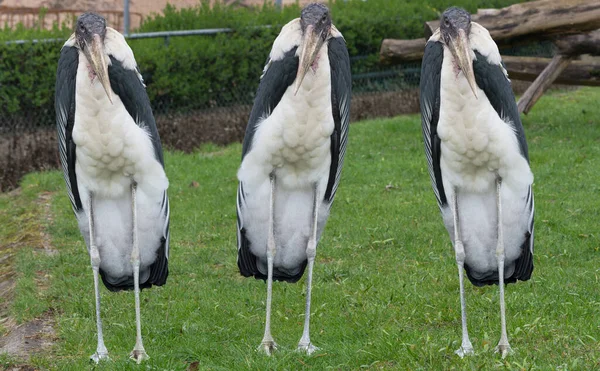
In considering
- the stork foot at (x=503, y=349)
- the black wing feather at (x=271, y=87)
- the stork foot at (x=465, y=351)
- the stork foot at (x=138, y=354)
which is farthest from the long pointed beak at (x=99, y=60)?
the stork foot at (x=503, y=349)

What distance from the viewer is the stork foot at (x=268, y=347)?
4.85 m

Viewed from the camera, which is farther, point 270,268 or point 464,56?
point 270,268

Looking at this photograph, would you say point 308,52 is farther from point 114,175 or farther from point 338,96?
point 114,175

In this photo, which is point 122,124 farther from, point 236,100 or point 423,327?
point 236,100

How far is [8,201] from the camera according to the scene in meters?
9.14

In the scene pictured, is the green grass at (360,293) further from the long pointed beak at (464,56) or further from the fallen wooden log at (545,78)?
the long pointed beak at (464,56)

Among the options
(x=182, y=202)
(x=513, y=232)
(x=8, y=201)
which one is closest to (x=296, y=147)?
(x=513, y=232)

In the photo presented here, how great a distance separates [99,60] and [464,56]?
1.66 meters

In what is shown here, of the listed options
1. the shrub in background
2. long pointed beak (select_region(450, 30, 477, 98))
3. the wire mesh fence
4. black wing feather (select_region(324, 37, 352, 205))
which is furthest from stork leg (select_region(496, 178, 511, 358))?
the shrub in background

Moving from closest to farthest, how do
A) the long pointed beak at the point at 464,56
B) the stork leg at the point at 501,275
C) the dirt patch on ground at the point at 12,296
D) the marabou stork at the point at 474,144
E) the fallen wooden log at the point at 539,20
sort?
the long pointed beak at the point at 464,56 < the marabou stork at the point at 474,144 < the stork leg at the point at 501,275 < the dirt patch on ground at the point at 12,296 < the fallen wooden log at the point at 539,20

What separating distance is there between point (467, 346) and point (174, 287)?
2.31m

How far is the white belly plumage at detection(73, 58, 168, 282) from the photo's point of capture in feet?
15.1

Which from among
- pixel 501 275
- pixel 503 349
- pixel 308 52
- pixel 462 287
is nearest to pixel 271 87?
pixel 308 52

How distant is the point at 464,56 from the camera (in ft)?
14.3
